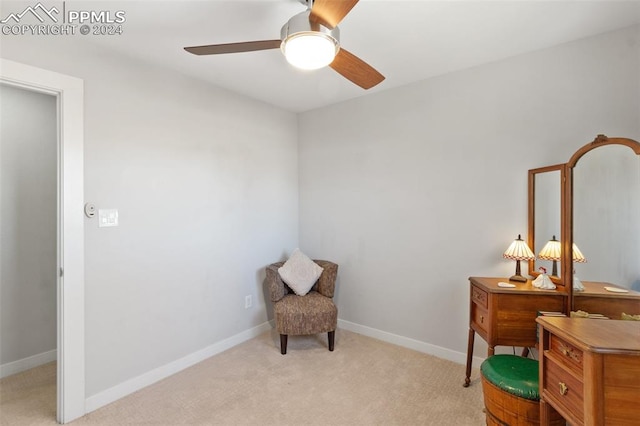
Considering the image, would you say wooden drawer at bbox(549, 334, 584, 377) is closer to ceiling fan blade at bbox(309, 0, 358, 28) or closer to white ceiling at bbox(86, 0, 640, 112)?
ceiling fan blade at bbox(309, 0, 358, 28)

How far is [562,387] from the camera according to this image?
1217 mm

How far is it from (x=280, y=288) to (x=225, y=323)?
2.04 feet

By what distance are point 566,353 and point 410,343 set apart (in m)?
1.77

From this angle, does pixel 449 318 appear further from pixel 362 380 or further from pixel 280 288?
pixel 280 288

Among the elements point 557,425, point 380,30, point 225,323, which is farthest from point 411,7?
point 225,323

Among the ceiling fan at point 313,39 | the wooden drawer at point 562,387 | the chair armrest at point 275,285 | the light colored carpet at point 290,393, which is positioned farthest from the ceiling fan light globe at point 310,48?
the light colored carpet at point 290,393

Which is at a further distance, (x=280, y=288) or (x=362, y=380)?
(x=280, y=288)

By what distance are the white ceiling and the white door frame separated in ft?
1.61

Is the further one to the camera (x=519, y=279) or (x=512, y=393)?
(x=519, y=279)

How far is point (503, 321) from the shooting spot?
1888 millimetres

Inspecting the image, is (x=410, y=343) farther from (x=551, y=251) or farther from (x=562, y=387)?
(x=562, y=387)

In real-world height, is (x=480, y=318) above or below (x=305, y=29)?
below

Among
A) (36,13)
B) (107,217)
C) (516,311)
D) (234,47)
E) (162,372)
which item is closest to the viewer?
(234,47)

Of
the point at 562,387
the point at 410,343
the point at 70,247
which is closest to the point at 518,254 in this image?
the point at 562,387
